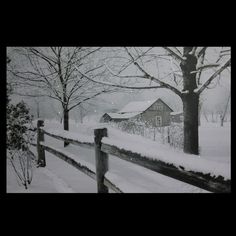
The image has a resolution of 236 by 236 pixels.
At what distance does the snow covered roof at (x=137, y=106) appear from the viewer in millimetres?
8728

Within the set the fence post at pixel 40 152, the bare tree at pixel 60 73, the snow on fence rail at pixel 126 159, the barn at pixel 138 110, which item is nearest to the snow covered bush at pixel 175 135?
the barn at pixel 138 110

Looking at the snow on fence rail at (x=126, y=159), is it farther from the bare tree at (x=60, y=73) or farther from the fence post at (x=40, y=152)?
the bare tree at (x=60, y=73)

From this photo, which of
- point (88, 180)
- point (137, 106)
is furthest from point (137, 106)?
point (88, 180)

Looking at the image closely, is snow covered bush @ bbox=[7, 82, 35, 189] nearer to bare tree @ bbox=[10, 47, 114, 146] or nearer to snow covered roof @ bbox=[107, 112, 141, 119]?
bare tree @ bbox=[10, 47, 114, 146]

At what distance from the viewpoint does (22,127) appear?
24.5ft

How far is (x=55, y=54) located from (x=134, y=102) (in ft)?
11.1

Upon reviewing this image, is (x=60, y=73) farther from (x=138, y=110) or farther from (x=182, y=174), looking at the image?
(x=182, y=174)

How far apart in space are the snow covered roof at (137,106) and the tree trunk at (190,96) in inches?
98.7

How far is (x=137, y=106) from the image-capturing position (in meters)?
9.27

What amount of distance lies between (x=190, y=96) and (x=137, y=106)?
309 cm

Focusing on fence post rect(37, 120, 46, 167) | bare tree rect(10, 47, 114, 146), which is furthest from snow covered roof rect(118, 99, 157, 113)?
fence post rect(37, 120, 46, 167)
